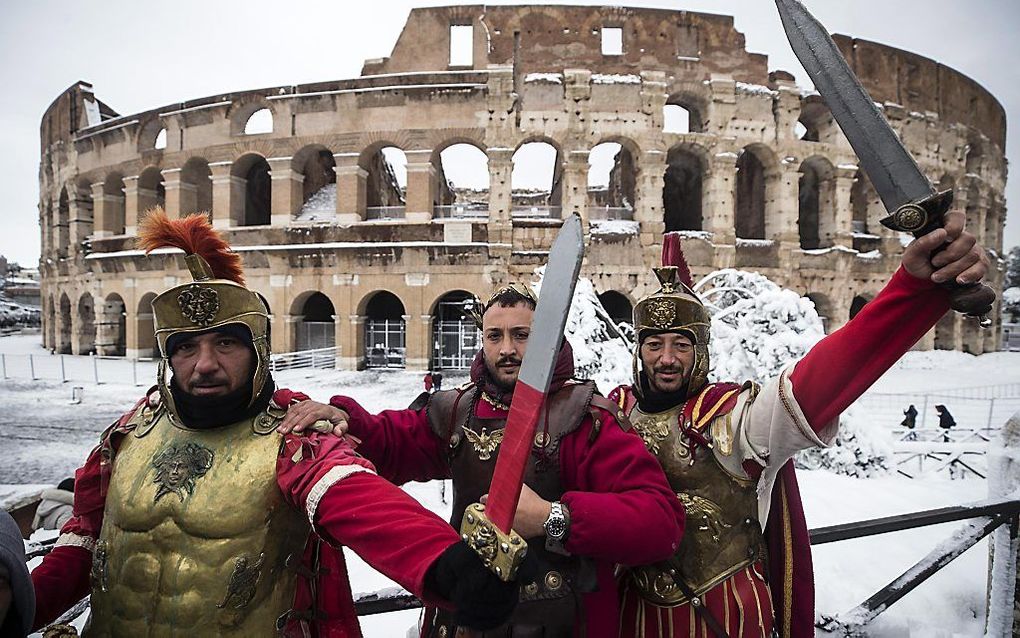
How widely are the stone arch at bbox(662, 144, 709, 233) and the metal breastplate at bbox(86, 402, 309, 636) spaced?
1704 cm

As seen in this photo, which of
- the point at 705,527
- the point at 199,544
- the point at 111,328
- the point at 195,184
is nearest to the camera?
the point at 199,544

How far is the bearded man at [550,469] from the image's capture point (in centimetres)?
156

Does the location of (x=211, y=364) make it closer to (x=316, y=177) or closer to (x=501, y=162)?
(x=501, y=162)

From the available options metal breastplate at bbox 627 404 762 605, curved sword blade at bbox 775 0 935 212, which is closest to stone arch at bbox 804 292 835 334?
metal breastplate at bbox 627 404 762 605

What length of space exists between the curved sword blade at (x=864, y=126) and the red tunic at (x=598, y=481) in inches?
45.3

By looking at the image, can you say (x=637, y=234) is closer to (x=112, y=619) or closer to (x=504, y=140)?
(x=504, y=140)

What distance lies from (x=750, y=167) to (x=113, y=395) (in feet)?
72.7

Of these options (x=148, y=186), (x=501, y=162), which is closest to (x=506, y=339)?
(x=501, y=162)

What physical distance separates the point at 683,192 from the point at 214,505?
2006 cm

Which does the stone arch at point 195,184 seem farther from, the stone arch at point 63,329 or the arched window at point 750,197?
the arched window at point 750,197

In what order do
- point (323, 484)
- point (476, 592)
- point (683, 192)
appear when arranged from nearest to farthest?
1. point (476, 592)
2. point (323, 484)
3. point (683, 192)

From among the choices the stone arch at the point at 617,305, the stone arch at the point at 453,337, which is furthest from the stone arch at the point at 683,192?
the stone arch at the point at 453,337

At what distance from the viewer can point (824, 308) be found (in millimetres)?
16391

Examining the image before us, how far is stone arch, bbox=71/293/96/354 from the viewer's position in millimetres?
19642
